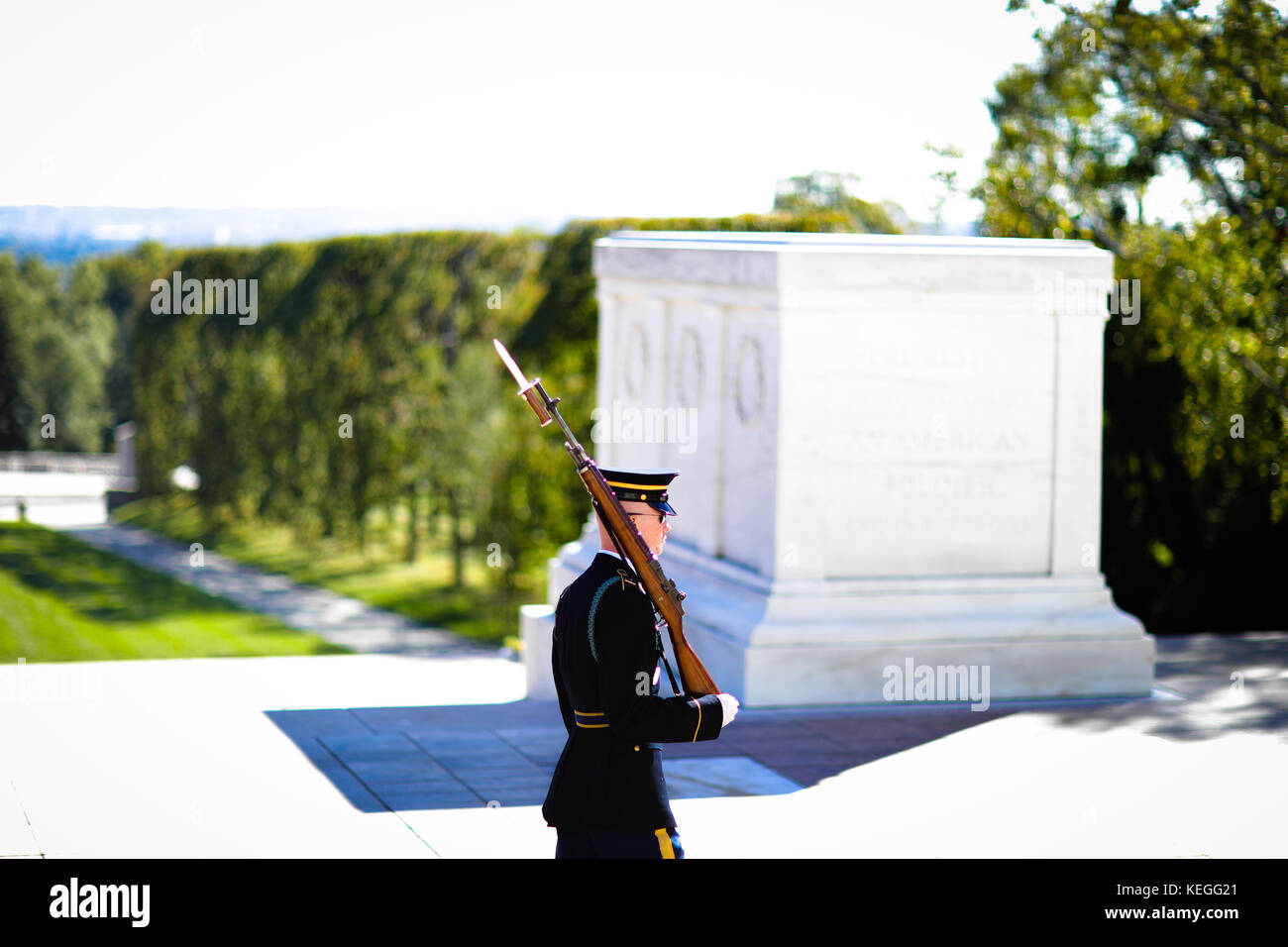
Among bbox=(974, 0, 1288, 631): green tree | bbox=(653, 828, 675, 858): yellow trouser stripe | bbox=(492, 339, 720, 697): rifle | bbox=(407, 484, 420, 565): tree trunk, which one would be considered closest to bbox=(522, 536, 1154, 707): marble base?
bbox=(974, 0, 1288, 631): green tree

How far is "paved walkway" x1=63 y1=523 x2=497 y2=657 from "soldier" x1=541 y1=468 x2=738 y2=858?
1861 centimetres

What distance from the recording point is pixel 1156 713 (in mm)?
8867

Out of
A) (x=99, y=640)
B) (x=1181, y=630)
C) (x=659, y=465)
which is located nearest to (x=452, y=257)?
(x=99, y=640)

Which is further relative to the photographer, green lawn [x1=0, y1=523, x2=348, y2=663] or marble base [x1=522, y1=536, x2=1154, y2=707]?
green lawn [x1=0, y1=523, x2=348, y2=663]

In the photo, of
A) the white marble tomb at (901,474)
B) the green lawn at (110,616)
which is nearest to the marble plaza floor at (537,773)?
the white marble tomb at (901,474)

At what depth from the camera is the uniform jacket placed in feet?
14.8

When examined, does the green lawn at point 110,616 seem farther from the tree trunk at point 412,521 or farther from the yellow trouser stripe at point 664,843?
the yellow trouser stripe at point 664,843

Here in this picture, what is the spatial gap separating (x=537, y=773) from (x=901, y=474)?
2.70 meters

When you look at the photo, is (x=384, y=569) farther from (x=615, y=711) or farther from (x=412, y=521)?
(x=615, y=711)

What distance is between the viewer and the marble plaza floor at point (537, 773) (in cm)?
652

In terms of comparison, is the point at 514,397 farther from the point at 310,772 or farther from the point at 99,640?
the point at 310,772

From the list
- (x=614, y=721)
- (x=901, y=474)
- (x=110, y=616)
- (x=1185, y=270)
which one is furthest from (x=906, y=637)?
(x=110, y=616)

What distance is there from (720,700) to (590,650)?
1.27 ft

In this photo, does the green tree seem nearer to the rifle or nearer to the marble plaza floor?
the marble plaza floor
